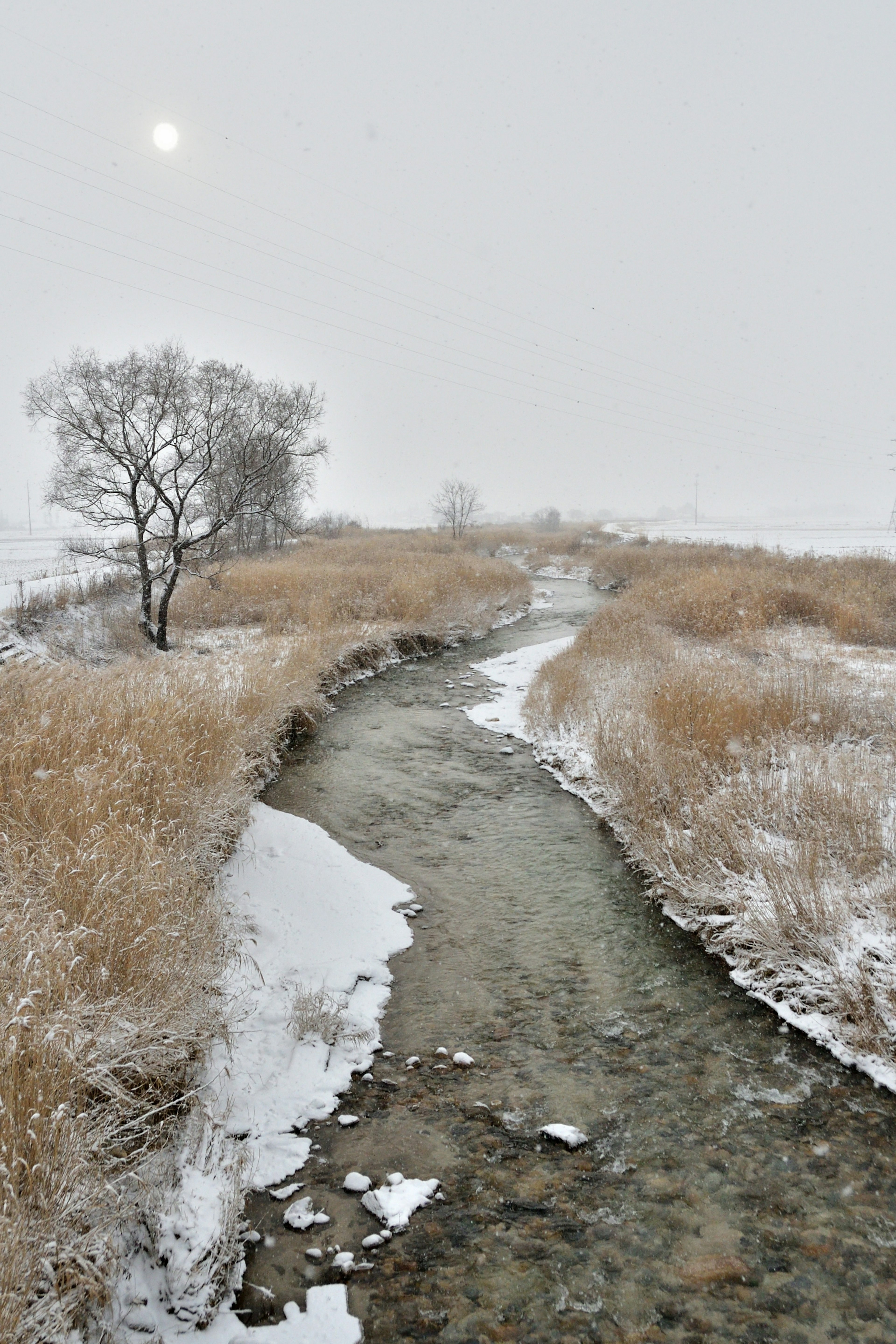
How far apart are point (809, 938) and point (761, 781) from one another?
6.31 ft

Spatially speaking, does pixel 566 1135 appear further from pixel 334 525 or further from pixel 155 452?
pixel 334 525

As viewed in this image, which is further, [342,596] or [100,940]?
[342,596]

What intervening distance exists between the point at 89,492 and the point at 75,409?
5.15 ft

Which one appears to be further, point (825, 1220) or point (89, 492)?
point (89, 492)

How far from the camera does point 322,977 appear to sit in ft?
15.6

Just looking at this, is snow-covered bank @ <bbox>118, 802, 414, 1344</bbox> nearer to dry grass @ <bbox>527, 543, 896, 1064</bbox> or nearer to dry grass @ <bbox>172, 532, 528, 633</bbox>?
dry grass @ <bbox>527, 543, 896, 1064</bbox>

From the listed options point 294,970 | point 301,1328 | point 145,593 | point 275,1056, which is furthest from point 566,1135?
point 145,593

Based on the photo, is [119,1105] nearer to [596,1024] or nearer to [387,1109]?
[387,1109]

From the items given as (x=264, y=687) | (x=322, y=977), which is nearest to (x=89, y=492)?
(x=264, y=687)

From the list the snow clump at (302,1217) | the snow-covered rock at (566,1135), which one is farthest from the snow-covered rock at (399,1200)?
the snow-covered rock at (566,1135)

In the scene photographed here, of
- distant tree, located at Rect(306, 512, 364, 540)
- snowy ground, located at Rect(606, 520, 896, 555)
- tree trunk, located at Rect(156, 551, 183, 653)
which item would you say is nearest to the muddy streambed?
tree trunk, located at Rect(156, 551, 183, 653)

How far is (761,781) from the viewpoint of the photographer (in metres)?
6.37

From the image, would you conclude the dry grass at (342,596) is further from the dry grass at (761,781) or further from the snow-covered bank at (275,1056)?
the snow-covered bank at (275,1056)

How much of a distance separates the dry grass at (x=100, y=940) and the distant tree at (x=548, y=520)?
75.7 metres
